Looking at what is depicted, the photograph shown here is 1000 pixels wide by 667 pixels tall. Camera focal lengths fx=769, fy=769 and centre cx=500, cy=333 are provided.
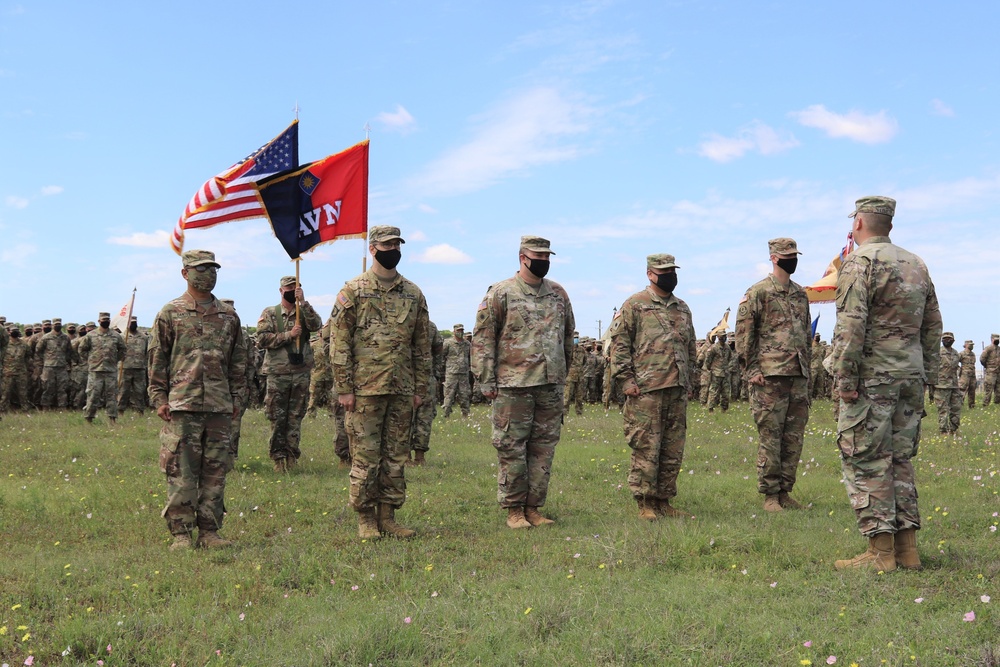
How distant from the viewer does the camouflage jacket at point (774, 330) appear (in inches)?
310

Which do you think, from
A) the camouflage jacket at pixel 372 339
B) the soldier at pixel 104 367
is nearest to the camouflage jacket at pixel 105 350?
the soldier at pixel 104 367

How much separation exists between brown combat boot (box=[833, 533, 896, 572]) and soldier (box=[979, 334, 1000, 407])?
2543cm

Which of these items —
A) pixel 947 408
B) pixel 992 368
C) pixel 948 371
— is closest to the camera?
pixel 947 408

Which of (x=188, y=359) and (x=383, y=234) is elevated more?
(x=383, y=234)

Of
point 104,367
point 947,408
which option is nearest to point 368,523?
point 104,367

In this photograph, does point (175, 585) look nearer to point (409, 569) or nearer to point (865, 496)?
point (409, 569)

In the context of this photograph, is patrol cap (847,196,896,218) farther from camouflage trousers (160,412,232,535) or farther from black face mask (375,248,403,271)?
camouflage trousers (160,412,232,535)

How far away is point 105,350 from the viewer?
1759 centimetres

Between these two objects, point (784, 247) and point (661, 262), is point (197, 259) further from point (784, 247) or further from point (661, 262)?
point (784, 247)

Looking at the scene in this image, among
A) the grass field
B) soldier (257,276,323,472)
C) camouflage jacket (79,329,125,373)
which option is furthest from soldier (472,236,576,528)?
camouflage jacket (79,329,125,373)

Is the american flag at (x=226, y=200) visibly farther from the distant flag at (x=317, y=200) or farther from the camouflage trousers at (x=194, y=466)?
the camouflage trousers at (x=194, y=466)

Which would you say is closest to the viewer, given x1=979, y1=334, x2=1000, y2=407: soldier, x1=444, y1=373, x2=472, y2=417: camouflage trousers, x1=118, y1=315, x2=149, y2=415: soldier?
x1=118, y1=315, x2=149, y2=415: soldier

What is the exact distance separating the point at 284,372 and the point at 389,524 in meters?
4.32

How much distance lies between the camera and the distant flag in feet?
30.5
